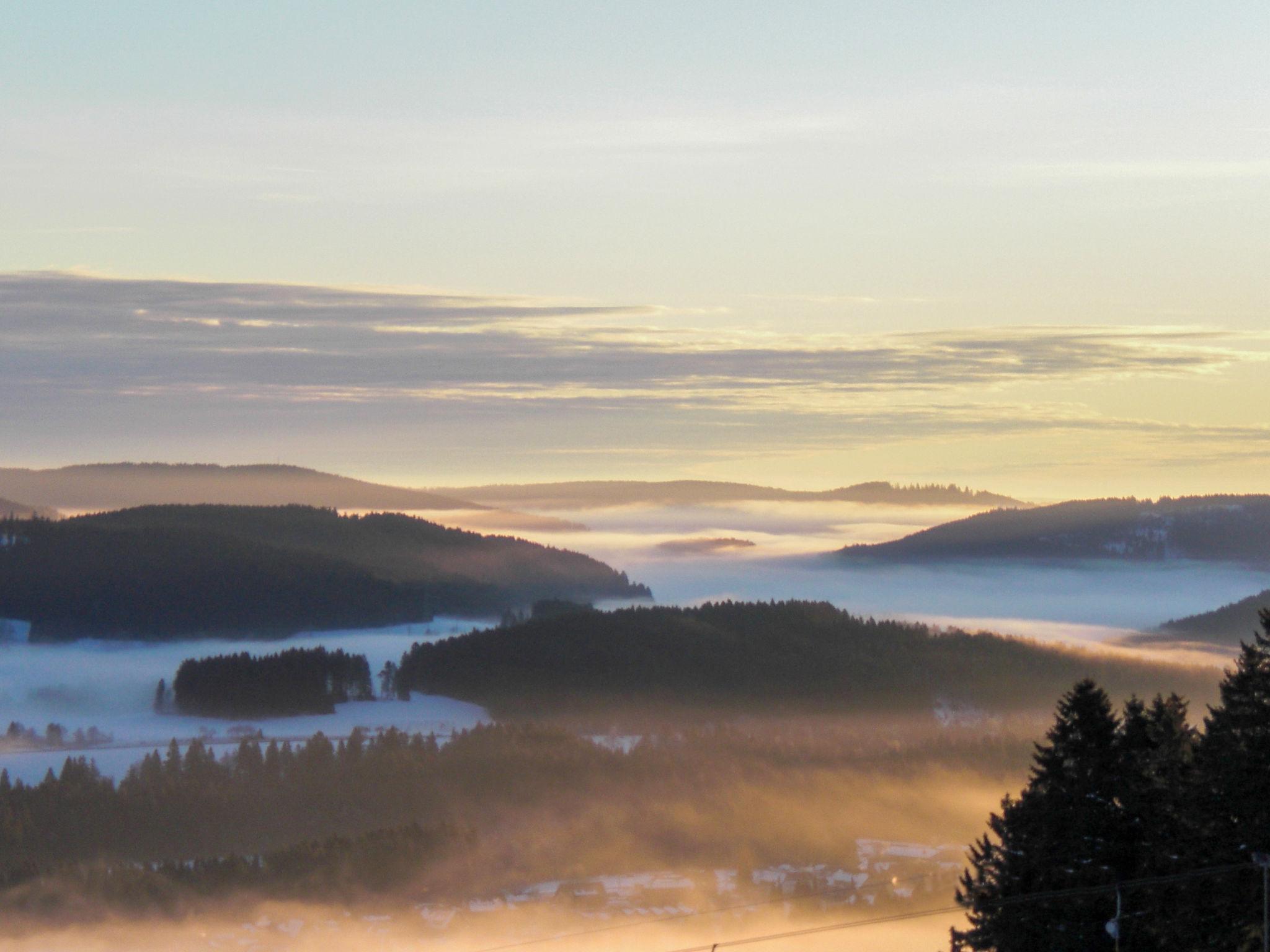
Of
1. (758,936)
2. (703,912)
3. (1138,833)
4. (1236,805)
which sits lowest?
(703,912)

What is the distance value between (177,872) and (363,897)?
71.9 feet

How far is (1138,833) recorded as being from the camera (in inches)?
1980

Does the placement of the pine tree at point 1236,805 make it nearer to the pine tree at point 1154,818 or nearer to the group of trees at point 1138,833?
the group of trees at point 1138,833

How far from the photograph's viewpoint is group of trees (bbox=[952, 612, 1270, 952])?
144ft

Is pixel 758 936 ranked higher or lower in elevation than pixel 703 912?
higher

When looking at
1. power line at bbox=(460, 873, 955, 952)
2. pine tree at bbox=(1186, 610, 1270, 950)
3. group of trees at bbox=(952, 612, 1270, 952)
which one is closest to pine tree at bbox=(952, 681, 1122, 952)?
group of trees at bbox=(952, 612, 1270, 952)

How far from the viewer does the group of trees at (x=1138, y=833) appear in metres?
43.9

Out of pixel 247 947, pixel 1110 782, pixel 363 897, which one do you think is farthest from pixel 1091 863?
pixel 363 897

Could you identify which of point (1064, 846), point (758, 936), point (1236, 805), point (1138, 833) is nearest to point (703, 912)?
point (758, 936)

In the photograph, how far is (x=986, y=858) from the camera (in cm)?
5484

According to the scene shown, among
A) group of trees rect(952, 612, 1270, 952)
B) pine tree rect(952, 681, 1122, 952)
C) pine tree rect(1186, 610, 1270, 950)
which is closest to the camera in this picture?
pine tree rect(1186, 610, 1270, 950)

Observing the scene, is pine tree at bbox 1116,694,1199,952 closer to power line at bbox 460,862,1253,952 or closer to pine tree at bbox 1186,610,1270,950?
pine tree at bbox 1186,610,1270,950

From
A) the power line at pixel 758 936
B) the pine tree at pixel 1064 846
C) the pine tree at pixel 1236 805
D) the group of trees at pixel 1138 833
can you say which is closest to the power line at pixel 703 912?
the power line at pixel 758 936

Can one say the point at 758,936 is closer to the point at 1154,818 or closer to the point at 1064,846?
the point at 1064,846
